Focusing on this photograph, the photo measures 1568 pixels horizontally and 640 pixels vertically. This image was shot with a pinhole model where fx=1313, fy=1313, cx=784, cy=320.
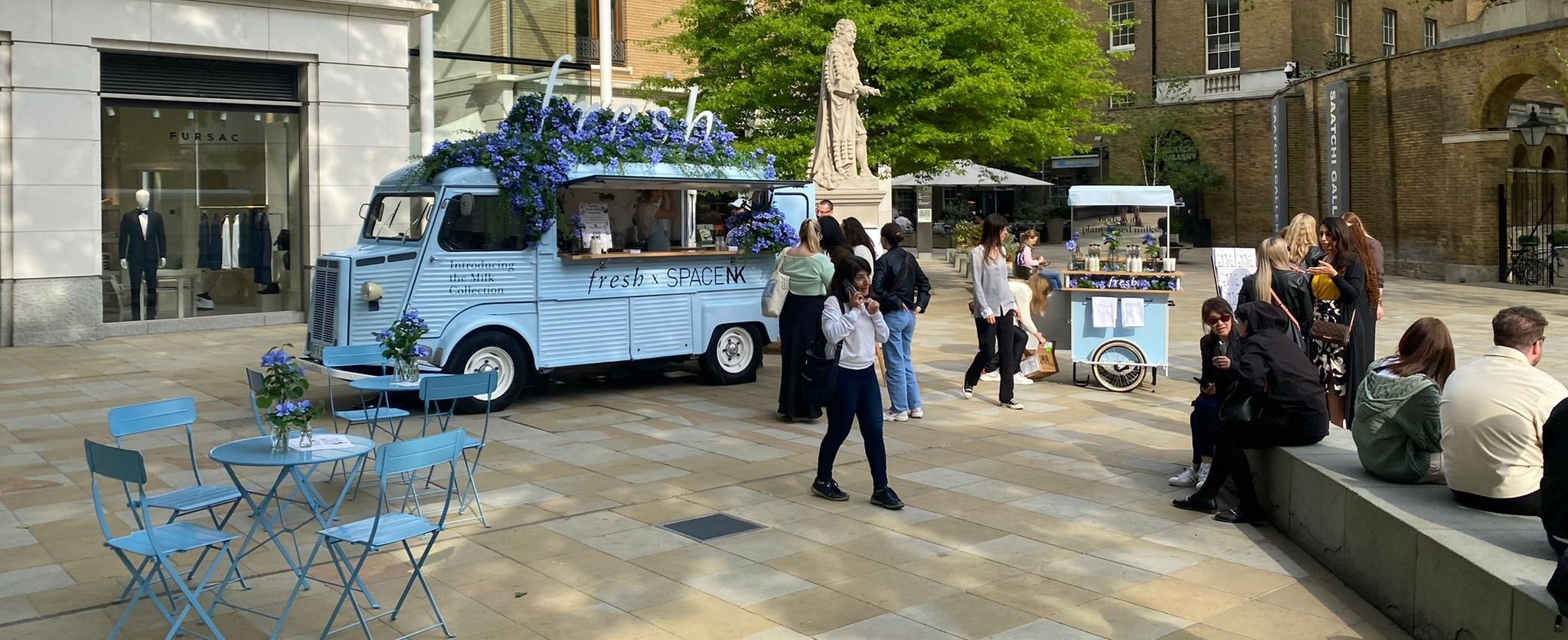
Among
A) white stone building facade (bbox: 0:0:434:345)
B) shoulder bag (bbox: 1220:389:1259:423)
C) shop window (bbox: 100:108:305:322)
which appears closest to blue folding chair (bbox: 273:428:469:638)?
shoulder bag (bbox: 1220:389:1259:423)

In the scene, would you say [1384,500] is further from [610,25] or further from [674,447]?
[610,25]

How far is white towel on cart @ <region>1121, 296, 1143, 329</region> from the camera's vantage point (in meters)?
12.5

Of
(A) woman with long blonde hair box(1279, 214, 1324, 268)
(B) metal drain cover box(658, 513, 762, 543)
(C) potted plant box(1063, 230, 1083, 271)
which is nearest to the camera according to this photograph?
(B) metal drain cover box(658, 513, 762, 543)

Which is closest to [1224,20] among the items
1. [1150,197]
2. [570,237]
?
[1150,197]

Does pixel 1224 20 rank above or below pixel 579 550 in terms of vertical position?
above

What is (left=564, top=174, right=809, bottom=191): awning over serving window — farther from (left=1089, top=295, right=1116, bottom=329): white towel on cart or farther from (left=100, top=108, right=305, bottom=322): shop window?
(left=100, top=108, right=305, bottom=322): shop window

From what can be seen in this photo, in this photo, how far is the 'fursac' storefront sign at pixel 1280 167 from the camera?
108 ft

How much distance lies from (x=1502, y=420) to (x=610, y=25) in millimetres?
21836

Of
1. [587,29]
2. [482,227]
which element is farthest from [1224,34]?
[482,227]

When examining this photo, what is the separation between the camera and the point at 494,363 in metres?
11.7

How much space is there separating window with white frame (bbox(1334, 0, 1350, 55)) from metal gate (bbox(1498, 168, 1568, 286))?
10.9 metres

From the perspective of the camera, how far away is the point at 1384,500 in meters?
6.32

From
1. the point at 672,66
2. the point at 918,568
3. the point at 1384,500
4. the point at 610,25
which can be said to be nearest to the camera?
the point at 1384,500

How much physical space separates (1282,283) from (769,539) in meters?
4.76
